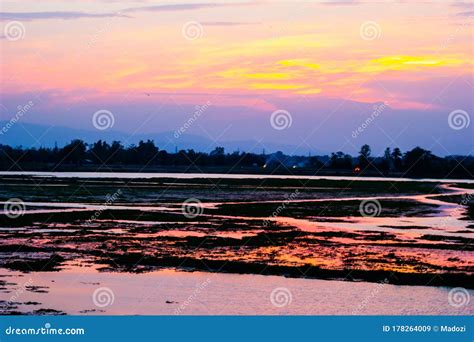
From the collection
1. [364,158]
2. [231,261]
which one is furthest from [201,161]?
[231,261]

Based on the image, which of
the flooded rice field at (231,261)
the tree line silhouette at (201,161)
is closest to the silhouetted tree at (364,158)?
the tree line silhouette at (201,161)

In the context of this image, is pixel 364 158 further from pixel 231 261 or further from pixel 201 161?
pixel 231 261

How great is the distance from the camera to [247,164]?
159625 mm

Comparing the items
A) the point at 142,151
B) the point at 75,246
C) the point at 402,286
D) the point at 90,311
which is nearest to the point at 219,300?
the point at 90,311

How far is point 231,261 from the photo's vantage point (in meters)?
21.0

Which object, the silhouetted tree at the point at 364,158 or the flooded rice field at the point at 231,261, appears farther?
the silhouetted tree at the point at 364,158

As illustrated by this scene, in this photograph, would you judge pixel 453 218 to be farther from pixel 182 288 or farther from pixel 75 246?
pixel 182 288

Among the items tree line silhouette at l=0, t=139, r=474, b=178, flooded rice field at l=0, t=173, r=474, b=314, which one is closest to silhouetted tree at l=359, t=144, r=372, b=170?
tree line silhouette at l=0, t=139, r=474, b=178

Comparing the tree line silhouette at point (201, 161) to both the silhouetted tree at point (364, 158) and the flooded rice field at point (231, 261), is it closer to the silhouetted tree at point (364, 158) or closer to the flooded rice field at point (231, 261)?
the silhouetted tree at point (364, 158)

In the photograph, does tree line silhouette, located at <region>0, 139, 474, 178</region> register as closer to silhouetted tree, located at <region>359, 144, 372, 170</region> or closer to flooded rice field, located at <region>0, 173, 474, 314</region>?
silhouetted tree, located at <region>359, 144, 372, 170</region>

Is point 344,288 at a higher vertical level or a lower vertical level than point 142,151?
lower

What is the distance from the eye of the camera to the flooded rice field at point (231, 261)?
16.2m

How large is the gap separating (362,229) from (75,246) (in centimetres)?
1140

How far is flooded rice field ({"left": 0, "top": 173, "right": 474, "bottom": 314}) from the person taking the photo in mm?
16234
